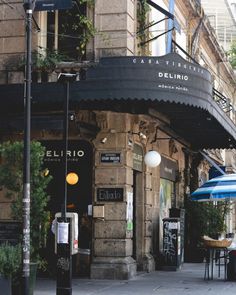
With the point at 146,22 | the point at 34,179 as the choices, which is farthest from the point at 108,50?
the point at 34,179

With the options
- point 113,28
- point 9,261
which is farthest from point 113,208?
point 9,261

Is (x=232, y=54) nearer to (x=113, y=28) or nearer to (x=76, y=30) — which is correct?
(x=76, y=30)

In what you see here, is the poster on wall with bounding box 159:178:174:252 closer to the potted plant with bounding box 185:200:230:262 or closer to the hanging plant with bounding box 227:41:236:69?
the potted plant with bounding box 185:200:230:262

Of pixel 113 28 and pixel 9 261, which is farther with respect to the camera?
pixel 113 28

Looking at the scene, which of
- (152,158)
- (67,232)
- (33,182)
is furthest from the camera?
(152,158)

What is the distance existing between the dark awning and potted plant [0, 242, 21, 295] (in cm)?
458

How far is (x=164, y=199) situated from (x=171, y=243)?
91.4 inches

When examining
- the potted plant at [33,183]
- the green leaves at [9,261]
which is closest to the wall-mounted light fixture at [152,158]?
the potted plant at [33,183]

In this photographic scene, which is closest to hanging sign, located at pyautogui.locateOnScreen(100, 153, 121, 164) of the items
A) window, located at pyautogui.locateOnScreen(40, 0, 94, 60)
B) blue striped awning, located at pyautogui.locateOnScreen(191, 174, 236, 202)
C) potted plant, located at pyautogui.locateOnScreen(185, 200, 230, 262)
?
blue striped awning, located at pyautogui.locateOnScreen(191, 174, 236, 202)

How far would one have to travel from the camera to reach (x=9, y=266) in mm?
10891

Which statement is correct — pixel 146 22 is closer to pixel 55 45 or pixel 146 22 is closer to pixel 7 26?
pixel 55 45

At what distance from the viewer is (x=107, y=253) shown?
15.9 m

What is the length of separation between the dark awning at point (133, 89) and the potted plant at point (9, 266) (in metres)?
4.58

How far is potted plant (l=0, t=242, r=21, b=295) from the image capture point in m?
10.7
